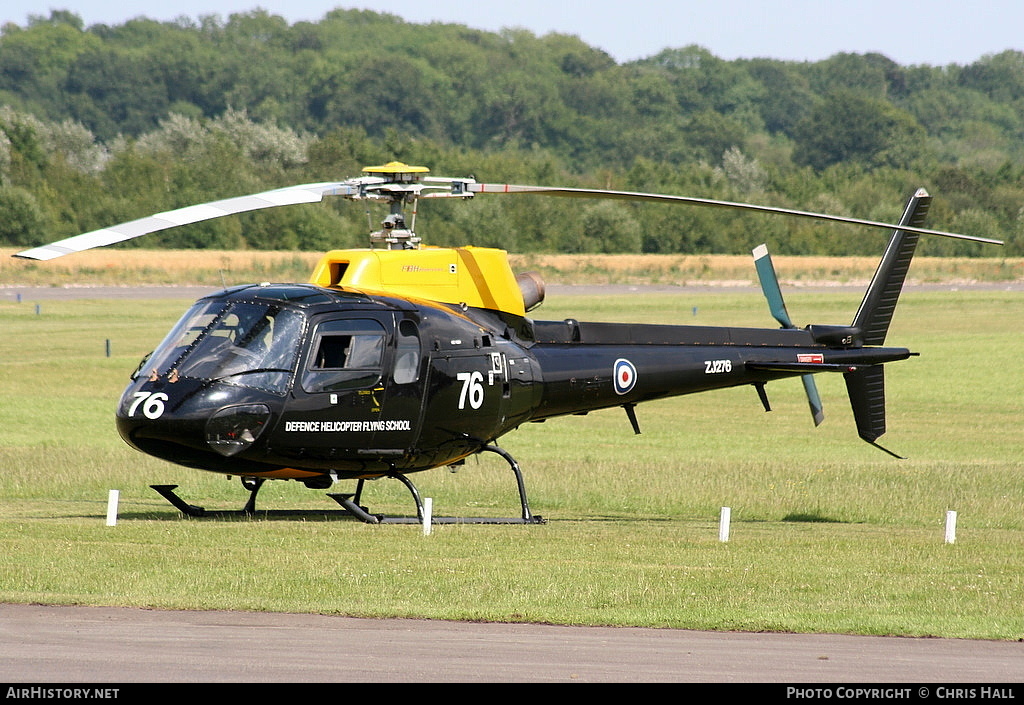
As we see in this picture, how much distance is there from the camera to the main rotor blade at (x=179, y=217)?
1398 cm

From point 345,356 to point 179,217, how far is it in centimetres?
271

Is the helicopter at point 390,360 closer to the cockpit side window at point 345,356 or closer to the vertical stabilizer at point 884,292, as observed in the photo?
the cockpit side window at point 345,356

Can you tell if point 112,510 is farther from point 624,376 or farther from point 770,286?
point 770,286

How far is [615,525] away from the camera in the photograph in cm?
1981

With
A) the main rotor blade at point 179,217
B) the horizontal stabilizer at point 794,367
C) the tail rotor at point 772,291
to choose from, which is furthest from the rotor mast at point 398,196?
the tail rotor at point 772,291

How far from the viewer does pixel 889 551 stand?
56.0ft

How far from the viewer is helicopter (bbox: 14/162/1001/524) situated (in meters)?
16.1

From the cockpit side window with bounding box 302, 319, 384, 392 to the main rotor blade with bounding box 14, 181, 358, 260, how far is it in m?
1.57

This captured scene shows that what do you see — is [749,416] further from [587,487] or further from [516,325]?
[516,325]

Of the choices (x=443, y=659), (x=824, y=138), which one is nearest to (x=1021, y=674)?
(x=443, y=659)

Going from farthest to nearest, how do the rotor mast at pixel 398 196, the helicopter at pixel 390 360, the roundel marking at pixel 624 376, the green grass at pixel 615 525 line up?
the roundel marking at pixel 624 376 < the rotor mast at pixel 398 196 < the helicopter at pixel 390 360 < the green grass at pixel 615 525

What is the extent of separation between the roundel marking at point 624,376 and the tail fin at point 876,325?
12.7 ft

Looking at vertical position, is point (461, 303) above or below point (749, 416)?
above
